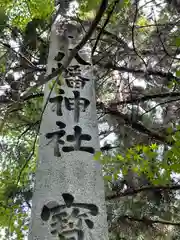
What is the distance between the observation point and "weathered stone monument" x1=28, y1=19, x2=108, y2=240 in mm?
1313

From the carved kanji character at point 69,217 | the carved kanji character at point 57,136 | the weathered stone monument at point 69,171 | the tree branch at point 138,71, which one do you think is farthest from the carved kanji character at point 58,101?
the tree branch at point 138,71

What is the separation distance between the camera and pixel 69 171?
1479mm

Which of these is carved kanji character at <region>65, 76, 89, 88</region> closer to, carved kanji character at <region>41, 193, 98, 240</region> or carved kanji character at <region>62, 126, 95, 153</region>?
carved kanji character at <region>62, 126, 95, 153</region>

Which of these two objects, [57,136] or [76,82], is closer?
[57,136]

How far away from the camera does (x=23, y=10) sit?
10.3ft

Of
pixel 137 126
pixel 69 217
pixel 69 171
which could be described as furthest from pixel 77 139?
pixel 137 126

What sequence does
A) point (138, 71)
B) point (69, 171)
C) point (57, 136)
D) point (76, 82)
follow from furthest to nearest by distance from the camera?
1. point (138, 71)
2. point (76, 82)
3. point (57, 136)
4. point (69, 171)

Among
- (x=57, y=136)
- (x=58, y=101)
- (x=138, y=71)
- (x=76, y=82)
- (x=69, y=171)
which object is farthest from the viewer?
(x=138, y=71)

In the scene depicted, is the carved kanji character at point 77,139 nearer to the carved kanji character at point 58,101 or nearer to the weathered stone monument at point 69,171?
the weathered stone monument at point 69,171

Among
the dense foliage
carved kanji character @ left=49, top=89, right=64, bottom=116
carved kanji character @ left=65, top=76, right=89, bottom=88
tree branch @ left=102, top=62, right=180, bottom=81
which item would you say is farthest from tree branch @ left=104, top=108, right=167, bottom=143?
carved kanji character @ left=49, top=89, right=64, bottom=116

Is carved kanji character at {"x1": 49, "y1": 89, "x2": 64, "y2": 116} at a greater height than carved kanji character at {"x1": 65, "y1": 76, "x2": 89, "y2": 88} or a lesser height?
Result: lesser

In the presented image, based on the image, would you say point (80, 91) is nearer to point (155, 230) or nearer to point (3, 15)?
point (3, 15)

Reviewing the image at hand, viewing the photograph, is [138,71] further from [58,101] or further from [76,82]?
[58,101]

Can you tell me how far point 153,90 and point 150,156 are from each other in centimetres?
204
